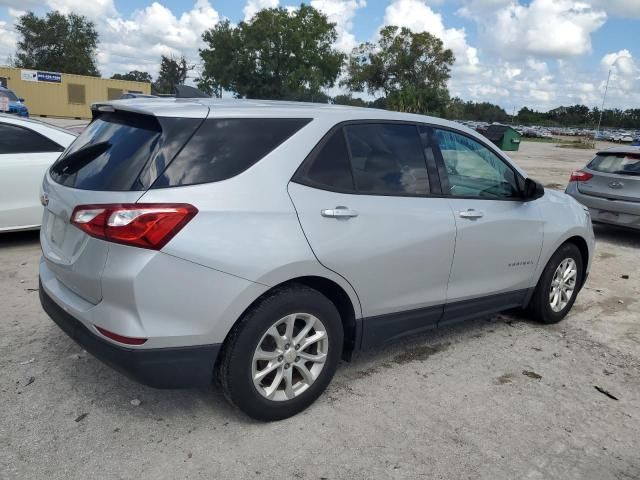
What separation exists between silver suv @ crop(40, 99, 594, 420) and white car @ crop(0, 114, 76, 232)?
329 centimetres

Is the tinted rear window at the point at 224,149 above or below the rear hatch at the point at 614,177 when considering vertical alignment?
above

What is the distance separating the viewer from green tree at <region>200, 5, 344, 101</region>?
57.4m

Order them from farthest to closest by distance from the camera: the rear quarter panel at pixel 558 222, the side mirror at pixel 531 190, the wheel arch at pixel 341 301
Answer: the rear quarter panel at pixel 558 222 → the side mirror at pixel 531 190 → the wheel arch at pixel 341 301

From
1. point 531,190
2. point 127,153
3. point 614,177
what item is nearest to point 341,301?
point 127,153

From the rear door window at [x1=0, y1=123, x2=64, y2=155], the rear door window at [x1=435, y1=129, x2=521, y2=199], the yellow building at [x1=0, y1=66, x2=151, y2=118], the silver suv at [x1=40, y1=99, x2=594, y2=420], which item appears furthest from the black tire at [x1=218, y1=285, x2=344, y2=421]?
the yellow building at [x1=0, y1=66, x2=151, y2=118]

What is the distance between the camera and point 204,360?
2779 mm

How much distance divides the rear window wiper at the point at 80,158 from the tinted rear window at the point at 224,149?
538 millimetres

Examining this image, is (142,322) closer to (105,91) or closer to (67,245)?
(67,245)

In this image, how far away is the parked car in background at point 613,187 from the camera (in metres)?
8.03

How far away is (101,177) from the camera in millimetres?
2818

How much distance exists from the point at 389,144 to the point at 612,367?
2.34 meters

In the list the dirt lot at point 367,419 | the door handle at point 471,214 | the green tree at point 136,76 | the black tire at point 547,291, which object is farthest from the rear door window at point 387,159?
the green tree at point 136,76

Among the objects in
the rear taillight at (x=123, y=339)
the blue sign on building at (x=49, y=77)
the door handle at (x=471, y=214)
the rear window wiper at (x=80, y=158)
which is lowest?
the rear taillight at (x=123, y=339)

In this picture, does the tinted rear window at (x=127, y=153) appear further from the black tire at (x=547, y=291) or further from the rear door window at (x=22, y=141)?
the rear door window at (x=22, y=141)
